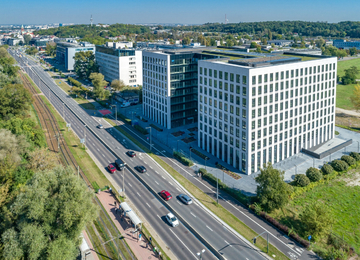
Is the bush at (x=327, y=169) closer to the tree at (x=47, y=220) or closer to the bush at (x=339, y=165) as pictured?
the bush at (x=339, y=165)

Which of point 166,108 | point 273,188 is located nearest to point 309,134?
point 273,188

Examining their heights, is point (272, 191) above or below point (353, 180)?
above

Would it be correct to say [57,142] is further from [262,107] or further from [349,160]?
[349,160]

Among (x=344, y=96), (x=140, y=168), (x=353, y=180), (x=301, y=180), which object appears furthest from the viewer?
(x=344, y=96)

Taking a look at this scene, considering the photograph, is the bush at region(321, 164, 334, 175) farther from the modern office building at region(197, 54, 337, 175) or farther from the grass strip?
the grass strip

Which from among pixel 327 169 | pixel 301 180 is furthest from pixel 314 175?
pixel 327 169

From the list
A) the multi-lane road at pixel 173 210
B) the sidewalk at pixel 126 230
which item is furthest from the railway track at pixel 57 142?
the multi-lane road at pixel 173 210

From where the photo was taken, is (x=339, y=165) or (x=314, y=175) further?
(x=339, y=165)
